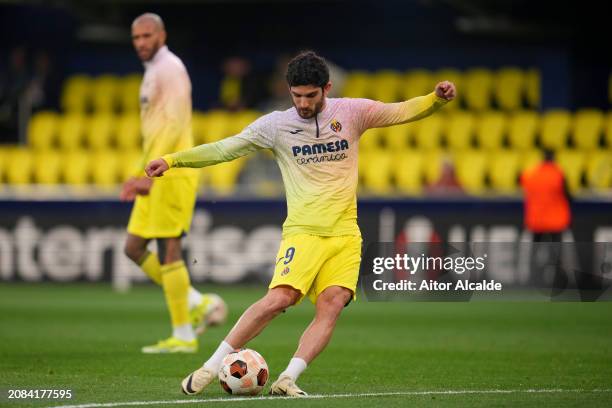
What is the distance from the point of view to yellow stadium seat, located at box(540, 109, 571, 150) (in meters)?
21.1

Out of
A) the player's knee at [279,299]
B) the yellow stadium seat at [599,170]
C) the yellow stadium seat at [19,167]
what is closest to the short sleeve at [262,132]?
the player's knee at [279,299]

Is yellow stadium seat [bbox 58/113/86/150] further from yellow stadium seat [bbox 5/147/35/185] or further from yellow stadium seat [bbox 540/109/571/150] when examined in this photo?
yellow stadium seat [bbox 540/109/571/150]

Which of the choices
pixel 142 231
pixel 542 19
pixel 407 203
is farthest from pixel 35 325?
pixel 542 19

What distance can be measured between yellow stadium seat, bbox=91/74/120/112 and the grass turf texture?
7809mm

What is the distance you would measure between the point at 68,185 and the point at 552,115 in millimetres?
8176

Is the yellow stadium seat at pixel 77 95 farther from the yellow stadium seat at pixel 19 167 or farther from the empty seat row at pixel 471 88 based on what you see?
the empty seat row at pixel 471 88

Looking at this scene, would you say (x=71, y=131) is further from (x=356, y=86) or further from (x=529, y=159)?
(x=529, y=159)

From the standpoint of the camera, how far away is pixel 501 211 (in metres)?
18.5

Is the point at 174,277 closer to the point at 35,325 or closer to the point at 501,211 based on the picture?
the point at 35,325

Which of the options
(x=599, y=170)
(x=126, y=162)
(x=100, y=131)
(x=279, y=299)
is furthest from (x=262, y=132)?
(x=100, y=131)

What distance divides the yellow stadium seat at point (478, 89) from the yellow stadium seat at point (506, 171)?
7.41 ft

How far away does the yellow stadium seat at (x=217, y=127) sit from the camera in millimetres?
22016

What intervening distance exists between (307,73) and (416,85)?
15.9 metres

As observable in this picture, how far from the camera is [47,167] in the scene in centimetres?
2195
